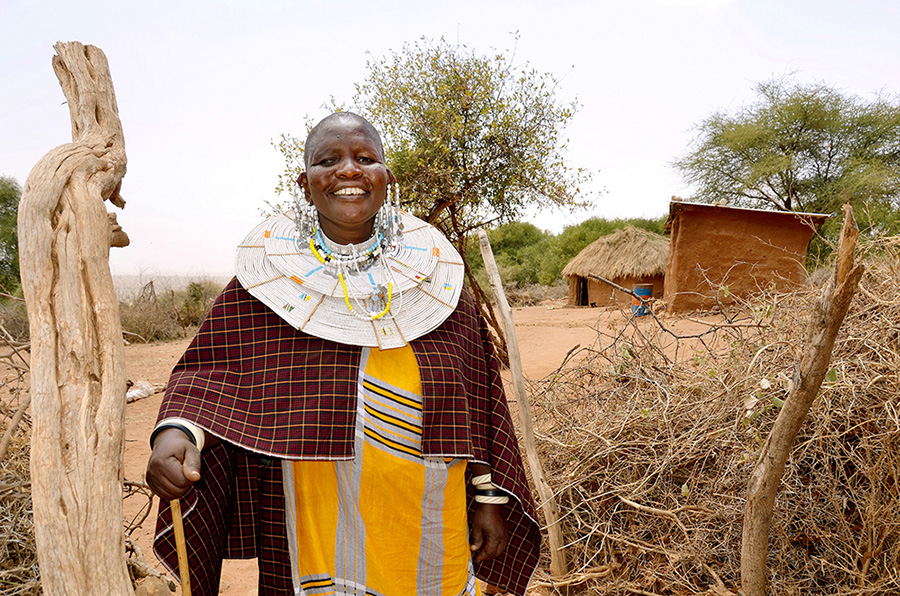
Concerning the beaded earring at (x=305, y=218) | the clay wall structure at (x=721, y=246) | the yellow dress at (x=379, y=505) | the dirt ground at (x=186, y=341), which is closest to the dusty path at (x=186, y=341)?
the dirt ground at (x=186, y=341)

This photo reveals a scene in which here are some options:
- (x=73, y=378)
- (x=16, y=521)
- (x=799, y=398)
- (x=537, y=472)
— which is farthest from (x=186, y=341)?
(x=799, y=398)

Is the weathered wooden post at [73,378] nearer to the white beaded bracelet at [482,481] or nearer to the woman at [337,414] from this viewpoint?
the woman at [337,414]

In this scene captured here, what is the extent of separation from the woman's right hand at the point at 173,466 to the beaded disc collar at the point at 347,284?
36cm

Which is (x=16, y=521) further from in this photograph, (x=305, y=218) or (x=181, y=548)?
(x=305, y=218)

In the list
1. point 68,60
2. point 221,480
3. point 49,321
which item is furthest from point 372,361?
point 68,60

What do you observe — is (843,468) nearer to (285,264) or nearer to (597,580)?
(597,580)

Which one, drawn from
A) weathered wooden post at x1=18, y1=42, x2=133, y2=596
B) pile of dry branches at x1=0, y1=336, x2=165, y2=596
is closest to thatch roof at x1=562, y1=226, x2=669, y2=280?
pile of dry branches at x1=0, y1=336, x2=165, y2=596

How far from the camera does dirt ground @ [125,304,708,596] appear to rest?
3.43m

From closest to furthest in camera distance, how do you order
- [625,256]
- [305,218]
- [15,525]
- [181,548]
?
[181,548], [305,218], [15,525], [625,256]

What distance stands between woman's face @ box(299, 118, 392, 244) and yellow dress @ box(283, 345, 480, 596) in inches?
14.5

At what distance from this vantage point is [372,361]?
4.92 ft

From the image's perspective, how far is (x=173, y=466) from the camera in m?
1.22

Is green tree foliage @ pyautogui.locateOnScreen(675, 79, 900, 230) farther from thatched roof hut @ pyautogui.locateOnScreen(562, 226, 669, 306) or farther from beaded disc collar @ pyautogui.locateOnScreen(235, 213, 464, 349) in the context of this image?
beaded disc collar @ pyautogui.locateOnScreen(235, 213, 464, 349)

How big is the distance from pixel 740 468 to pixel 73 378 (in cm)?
253
